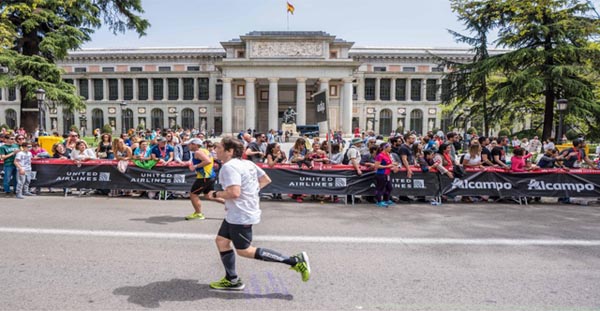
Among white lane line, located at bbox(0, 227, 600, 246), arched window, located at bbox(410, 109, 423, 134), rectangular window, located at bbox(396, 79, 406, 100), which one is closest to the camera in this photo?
white lane line, located at bbox(0, 227, 600, 246)

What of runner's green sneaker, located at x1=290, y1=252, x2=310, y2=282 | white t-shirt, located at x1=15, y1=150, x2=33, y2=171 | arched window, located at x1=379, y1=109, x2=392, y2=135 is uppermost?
arched window, located at x1=379, y1=109, x2=392, y2=135

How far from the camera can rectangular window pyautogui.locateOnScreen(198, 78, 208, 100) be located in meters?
74.9

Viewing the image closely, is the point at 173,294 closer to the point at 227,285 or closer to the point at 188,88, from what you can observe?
the point at 227,285

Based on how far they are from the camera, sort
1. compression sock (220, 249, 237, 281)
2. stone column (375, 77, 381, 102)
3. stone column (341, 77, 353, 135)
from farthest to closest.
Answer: stone column (375, 77, 381, 102)
stone column (341, 77, 353, 135)
compression sock (220, 249, 237, 281)

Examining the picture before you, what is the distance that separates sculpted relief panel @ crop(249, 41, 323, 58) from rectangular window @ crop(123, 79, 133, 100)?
3332cm

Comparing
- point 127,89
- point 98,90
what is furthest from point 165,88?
point 98,90

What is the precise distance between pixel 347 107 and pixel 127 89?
149 feet

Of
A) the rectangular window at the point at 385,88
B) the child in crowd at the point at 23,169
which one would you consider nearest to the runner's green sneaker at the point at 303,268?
the child in crowd at the point at 23,169

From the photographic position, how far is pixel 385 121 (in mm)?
77438

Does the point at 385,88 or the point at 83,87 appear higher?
the point at 385,88

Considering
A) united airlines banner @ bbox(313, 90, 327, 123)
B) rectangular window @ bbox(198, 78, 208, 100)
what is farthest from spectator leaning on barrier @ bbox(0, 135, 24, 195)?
rectangular window @ bbox(198, 78, 208, 100)

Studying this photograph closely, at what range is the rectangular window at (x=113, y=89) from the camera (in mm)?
77188

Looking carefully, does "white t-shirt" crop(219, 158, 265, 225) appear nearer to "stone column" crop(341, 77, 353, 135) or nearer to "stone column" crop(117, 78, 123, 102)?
"stone column" crop(341, 77, 353, 135)

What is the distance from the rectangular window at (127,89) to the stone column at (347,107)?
43.9 metres
